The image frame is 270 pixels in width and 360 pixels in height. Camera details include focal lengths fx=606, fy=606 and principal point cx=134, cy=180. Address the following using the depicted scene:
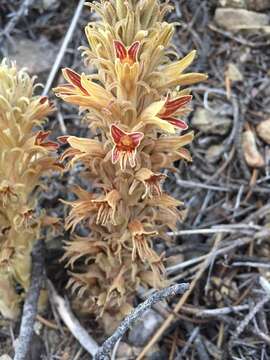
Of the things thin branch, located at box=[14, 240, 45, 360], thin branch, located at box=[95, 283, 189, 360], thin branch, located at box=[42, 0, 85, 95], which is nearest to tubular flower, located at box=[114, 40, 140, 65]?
thin branch, located at box=[95, 283, 189, 360]

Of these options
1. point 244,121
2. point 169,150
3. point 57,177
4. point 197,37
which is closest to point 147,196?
point 169,150

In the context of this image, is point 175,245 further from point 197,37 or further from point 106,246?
point 197,37

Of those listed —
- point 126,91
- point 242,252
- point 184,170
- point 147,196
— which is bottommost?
point 242,252

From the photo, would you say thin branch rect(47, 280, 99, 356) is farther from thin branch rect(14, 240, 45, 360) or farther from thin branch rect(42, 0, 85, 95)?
thin branch rect(42, 0, 85, 95)

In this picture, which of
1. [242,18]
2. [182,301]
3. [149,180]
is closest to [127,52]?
[149,180]

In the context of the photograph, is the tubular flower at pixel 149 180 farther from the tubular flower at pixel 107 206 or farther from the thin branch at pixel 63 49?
the thin branch at pixel 63 49

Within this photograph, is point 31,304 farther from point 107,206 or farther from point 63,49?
point 63,49
